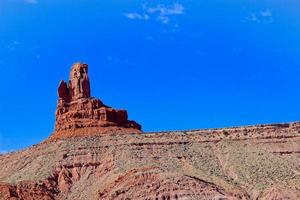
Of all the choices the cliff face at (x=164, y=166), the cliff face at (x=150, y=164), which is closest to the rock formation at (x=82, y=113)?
the cliff face at (x=150, y=164)

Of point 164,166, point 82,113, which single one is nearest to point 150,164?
point 164,166

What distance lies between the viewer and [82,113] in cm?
13938

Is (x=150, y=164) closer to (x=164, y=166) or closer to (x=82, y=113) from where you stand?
(x=164, y=166)

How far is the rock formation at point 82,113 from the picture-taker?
5359 inches

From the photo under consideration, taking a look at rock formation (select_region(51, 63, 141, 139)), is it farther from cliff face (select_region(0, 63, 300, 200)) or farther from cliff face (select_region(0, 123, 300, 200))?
cliff face (select_region(0, 123, 300, 200))

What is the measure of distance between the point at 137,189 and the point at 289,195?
16.4 m

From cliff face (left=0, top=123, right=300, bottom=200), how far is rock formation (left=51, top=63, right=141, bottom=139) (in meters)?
4.95

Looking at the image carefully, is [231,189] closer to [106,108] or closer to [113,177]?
[113,177]

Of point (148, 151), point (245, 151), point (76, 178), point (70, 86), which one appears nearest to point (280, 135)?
point (245, 151)

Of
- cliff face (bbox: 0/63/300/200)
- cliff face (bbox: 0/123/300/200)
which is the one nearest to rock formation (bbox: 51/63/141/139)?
cliff face (bbox: 0/63/300/200)

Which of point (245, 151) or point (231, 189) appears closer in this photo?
point (231, 189)

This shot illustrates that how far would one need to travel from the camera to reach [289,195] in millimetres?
109188

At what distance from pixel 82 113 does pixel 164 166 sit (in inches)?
978

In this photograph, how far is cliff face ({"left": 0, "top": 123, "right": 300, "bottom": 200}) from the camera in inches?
4370
